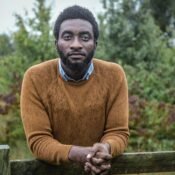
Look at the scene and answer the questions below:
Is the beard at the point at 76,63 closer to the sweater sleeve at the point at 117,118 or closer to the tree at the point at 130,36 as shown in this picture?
the sweater sleeve at the point at 117,118

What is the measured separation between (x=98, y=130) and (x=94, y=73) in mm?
270

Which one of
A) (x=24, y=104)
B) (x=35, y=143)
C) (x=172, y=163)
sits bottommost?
(x=172, y=163)

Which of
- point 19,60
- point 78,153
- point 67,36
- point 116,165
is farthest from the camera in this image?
point 19,60

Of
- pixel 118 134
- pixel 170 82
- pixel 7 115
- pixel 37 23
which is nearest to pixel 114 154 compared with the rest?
pixel 118 134

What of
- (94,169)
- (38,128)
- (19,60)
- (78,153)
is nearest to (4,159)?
(38,128)

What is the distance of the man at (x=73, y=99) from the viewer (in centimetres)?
241

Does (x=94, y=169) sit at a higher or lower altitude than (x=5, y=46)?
higher

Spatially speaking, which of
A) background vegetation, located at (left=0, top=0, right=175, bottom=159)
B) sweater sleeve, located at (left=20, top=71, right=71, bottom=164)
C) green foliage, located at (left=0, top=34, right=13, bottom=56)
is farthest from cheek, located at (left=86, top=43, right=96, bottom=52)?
green foliage, located at (left=0, top=34, right=13, bottom=56)

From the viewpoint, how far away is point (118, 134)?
8.23 ft

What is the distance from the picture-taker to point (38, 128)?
243 cm

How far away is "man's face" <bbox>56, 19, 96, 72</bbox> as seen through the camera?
240cm

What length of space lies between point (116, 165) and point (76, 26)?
72cm

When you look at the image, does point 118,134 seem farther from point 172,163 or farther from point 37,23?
point 37,23

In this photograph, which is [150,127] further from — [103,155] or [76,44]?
[103,155]
